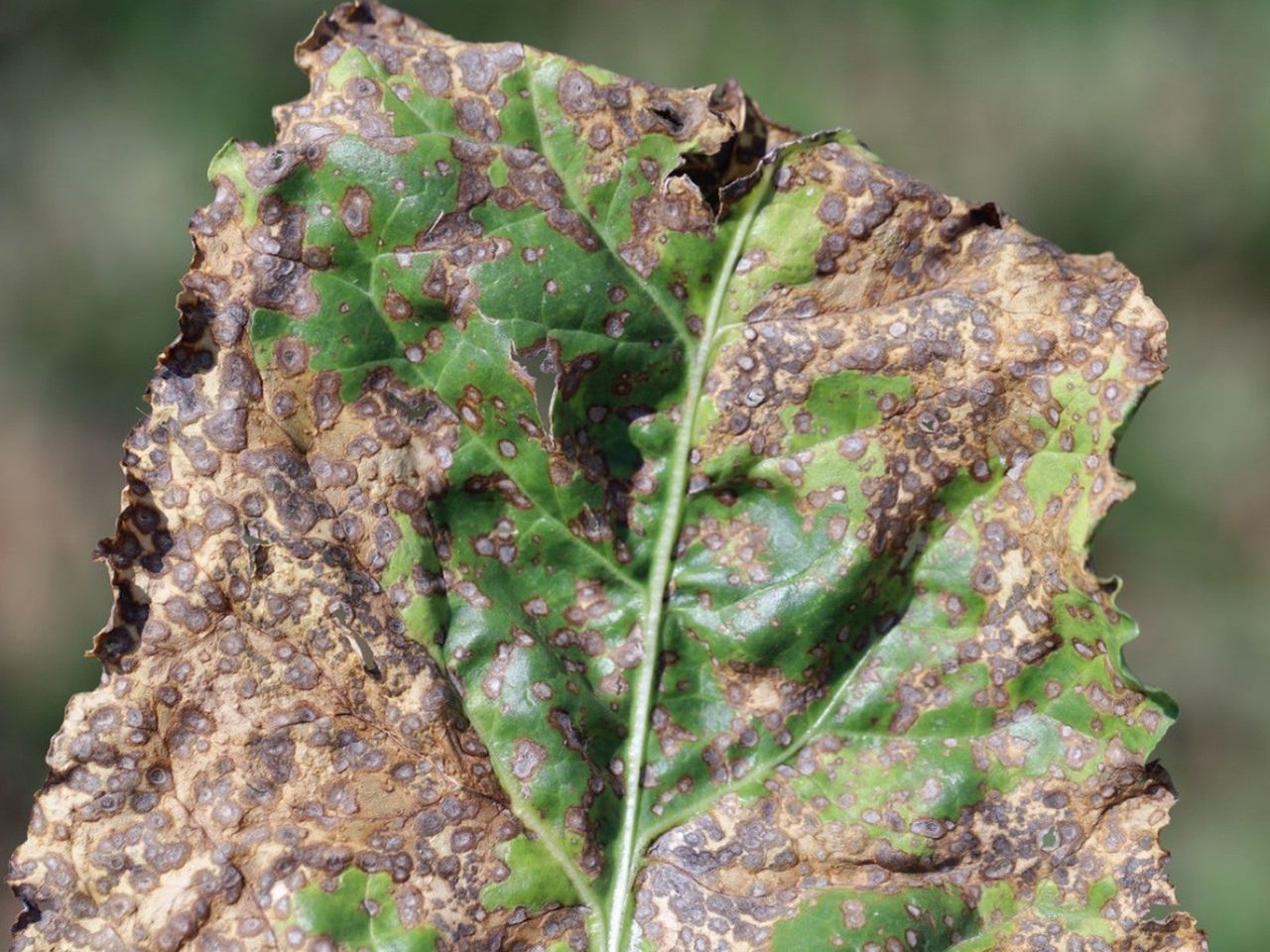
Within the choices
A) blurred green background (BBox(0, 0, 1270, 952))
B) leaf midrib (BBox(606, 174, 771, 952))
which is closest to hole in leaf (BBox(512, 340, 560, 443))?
leaf midrib (BBox(606, 174, 771, 952))

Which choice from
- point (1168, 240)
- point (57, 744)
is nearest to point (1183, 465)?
point (1168, 240)

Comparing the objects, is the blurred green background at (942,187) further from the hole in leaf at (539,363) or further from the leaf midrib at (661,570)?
the hole in leaf at (539,363)

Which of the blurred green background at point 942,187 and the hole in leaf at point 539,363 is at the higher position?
the blurred green background at point 942,187

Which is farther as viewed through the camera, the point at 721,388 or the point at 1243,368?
the point at 1243,368

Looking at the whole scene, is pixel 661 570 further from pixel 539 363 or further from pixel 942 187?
pixel 942 187

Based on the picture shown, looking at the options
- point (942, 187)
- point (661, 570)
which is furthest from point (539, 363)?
point (942, 187)

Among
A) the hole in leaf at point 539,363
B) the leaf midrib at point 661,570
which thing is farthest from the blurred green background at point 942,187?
the hole in leaf at point 539,363

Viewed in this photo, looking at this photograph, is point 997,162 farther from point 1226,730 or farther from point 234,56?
point 234,56

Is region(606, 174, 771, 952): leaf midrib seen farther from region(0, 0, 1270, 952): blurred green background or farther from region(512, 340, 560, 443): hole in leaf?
region(0, 0, 1270, 952): blurred green background
